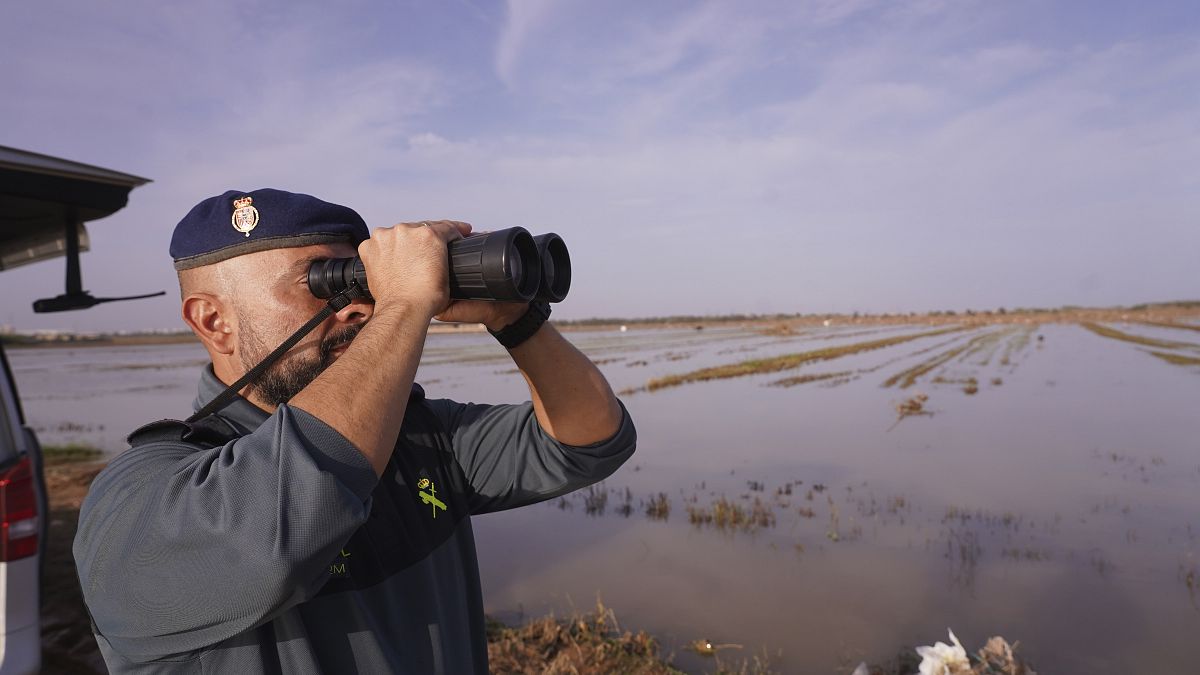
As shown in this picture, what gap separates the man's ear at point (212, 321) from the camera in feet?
A: 4.60

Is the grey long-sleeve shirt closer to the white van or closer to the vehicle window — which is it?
the white van

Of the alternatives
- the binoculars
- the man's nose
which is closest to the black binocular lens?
the binoculars

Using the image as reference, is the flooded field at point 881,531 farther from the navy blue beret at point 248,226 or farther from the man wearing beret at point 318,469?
the navy blue beret at point 248,226

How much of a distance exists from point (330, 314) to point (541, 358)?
1.59 ft

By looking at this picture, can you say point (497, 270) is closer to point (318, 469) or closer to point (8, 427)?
point (318, 469)

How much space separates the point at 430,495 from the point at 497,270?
25.5 inches

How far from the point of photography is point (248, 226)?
4.51 feet

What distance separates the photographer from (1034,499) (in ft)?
25.9

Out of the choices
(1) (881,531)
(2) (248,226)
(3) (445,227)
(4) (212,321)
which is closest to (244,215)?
(2) (248,226)

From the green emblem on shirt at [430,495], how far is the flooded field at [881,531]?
3.30m

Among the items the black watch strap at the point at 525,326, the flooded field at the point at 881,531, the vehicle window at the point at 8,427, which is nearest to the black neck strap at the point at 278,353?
the black watch strap at the point at 525,326

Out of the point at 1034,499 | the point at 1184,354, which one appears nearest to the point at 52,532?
the point at 1034,499

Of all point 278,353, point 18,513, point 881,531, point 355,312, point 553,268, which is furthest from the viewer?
point 881,531

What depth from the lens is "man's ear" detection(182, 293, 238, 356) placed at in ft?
4.60
